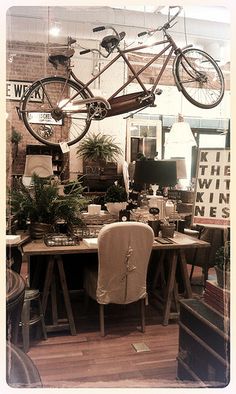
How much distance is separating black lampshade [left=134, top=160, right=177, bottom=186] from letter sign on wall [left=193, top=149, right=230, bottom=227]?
216 centimetres

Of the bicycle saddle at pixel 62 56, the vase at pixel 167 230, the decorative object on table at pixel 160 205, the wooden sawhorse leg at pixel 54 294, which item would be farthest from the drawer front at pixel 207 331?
the bicycle saddle at pixel 62 56

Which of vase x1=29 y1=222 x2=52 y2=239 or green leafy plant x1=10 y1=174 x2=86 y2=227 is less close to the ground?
green leafy plant x1=10 y1=174 x2=86 y2=227

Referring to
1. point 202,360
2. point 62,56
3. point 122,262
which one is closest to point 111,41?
point 62,56

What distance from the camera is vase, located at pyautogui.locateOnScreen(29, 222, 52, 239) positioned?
327 centimetres

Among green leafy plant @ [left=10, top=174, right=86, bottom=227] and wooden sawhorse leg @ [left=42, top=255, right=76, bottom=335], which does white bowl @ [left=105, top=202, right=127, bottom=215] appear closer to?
green leafy plant @ [left=10, top=174, right=86, bottom=227]

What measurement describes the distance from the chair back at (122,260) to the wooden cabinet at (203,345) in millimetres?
838

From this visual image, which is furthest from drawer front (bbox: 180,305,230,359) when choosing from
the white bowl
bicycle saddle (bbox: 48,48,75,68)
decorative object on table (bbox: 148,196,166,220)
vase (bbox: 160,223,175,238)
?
bicycle saddle (bbox: 48,48,75,68)

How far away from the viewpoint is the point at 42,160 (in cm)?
388

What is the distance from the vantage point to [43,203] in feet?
10.6

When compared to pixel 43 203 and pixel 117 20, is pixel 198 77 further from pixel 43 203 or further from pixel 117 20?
pixel 43 203
